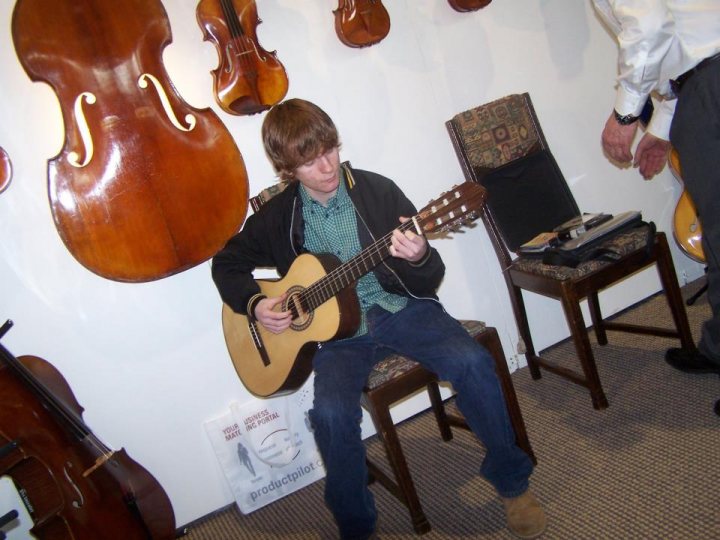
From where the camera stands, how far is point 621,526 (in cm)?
143

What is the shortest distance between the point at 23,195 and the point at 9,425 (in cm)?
82

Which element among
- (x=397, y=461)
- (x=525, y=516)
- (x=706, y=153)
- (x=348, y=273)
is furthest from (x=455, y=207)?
(x=525, y=516)

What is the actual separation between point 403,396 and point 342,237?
57cm

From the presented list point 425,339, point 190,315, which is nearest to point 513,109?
point 425,339

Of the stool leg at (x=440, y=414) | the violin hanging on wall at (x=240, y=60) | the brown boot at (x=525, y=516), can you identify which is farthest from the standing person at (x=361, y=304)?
the stool leg at (x=440, y=414)

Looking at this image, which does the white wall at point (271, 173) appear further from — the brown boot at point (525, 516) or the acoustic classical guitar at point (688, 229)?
the brown boot at point (525, 516)

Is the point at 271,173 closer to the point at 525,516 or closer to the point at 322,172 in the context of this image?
the point at 322,172

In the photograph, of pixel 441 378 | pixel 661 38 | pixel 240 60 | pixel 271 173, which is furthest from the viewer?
pixel 271 173

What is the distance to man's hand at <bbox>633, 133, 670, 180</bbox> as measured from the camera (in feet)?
5.43

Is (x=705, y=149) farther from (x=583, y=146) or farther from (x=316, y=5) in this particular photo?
(x=316, y=5)

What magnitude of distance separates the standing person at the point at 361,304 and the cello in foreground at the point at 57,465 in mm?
641

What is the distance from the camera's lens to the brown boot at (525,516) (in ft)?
4.86

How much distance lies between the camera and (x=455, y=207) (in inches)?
57.3

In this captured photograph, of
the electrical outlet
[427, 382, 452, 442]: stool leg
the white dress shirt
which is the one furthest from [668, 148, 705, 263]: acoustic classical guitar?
[427, 382, 452, 442]: stool leg
